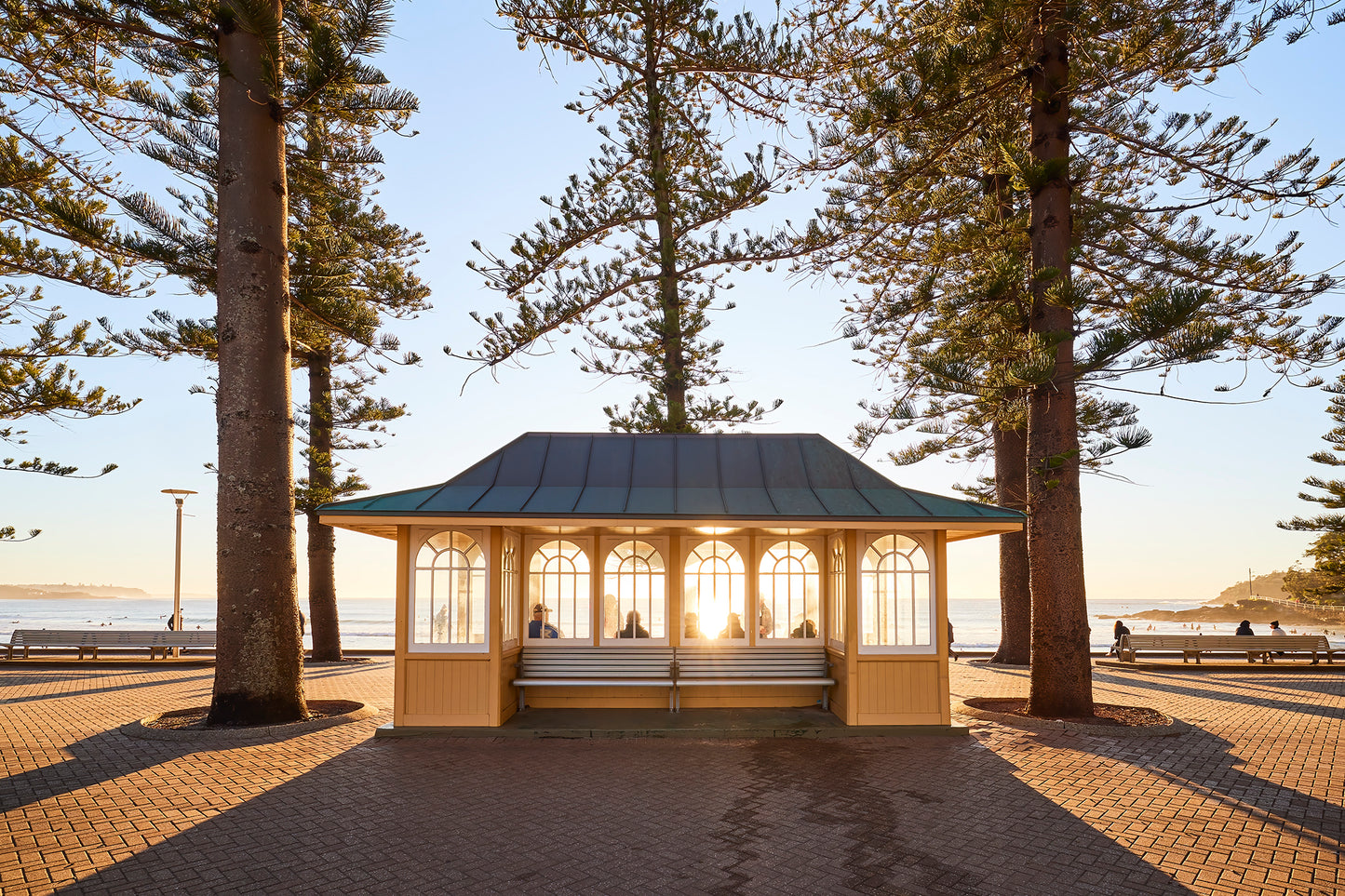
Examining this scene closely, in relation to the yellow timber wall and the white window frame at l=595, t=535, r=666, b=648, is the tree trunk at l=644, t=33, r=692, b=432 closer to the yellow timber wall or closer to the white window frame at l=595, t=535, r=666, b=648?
the white window frame at l=595, t=535, r=666, b=648

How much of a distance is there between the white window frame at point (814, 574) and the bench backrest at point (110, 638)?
11.6m

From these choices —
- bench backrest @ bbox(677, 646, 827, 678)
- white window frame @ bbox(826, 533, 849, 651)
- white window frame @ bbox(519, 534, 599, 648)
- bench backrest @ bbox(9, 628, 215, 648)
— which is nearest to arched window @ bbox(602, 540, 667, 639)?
white window frame @ bbox(519, 534, 599, 648)

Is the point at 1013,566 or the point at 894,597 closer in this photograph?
the point at 894,597

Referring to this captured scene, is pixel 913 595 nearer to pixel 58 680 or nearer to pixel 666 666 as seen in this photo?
pixel 666 666

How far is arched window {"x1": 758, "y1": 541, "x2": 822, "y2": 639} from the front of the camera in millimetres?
9406

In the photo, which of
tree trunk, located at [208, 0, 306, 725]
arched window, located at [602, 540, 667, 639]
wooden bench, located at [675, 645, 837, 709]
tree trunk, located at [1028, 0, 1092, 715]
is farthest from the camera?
arched window, located at [602, 540, 667, 639]

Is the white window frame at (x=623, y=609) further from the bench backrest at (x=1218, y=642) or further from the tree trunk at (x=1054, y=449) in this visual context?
the bench backrest at (x=1218, y=642)

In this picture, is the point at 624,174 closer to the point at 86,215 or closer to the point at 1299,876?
the point at 86,215

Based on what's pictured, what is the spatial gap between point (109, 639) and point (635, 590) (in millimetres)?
11822

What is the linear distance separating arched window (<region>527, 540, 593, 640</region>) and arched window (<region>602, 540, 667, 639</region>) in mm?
244

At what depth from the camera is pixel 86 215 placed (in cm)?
940

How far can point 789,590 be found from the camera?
30.9ft

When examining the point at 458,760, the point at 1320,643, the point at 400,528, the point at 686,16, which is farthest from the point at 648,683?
the point at 1320,643

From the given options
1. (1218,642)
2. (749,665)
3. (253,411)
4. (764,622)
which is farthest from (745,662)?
(1218,642)
